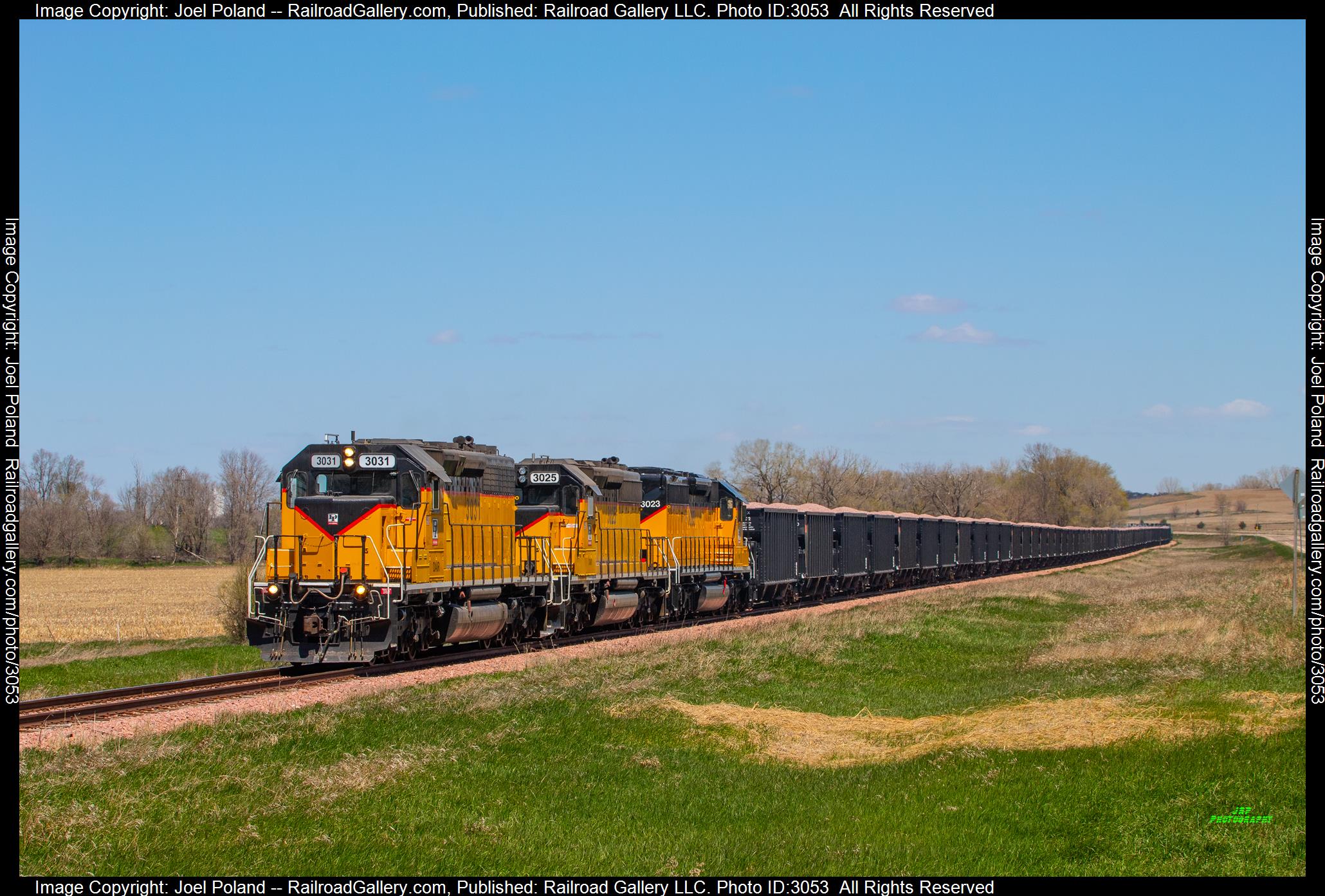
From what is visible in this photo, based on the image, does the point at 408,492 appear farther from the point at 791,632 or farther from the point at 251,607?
the point at 791,632

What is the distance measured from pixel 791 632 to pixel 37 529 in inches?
3173

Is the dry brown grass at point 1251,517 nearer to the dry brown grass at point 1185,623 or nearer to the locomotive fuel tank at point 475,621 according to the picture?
the dry brown grass at point 1185,623

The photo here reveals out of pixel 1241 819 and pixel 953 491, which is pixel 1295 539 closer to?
pixel 1241 819

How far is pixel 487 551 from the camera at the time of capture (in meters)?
22.5

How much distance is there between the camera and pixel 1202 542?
126 m

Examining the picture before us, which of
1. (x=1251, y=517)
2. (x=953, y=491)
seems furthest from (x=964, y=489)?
(x=1251, y=517)

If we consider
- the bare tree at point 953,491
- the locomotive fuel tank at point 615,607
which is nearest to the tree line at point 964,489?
the bare tree at point 953,491

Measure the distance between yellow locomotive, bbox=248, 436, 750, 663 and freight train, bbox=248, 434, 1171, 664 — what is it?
32 millimetres

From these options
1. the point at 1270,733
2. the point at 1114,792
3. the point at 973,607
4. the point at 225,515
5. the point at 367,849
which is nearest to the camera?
the point at 367,849

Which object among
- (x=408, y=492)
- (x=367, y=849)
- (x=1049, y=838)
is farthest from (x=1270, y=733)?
(x=408, y=492)

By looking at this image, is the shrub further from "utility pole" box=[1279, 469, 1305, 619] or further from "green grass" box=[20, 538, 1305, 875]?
"utility pole" box=[1279, 469, 1305, 619]

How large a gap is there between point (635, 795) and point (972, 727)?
4556mm

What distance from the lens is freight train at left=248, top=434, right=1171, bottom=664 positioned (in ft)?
62.8

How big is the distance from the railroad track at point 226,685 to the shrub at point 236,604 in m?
6.36
